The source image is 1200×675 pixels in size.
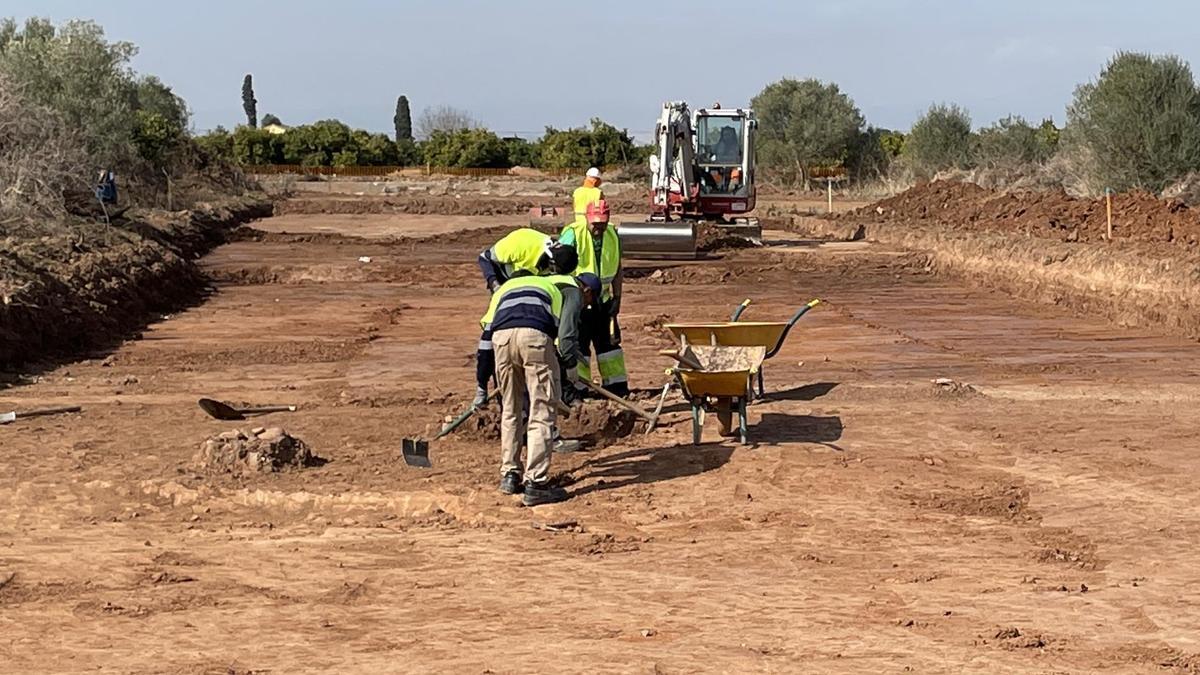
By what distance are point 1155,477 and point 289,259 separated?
22371mm

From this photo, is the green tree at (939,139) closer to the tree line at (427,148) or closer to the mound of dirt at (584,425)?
the tree line at (427,148)

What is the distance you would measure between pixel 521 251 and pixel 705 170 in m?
21.4

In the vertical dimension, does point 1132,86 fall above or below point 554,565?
above

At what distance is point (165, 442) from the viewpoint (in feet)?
35.5

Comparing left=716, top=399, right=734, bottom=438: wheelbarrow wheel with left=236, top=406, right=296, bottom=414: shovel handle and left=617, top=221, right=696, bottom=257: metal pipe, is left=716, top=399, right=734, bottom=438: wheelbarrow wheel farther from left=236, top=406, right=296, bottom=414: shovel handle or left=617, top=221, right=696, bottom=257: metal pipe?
left=617, top=221, right=696, bottom=257: metal pipe

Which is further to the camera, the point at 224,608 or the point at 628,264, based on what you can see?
the point at 628,264

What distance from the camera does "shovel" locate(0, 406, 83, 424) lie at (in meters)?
11.6

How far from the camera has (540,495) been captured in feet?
29.3

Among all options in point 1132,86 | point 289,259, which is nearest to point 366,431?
point 289,259

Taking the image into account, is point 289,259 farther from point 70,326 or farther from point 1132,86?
point 1132,86

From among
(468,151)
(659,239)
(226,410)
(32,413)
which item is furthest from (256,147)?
(226,410)

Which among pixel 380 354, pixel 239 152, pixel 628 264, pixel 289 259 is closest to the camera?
pixel 380 354

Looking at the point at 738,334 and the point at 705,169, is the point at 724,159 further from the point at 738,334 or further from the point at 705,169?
the point at 738,334

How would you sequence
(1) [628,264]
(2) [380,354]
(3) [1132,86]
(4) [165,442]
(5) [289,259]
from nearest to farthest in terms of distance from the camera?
1. (4) [165,442]
2. (2) [380,354]
3. (1) [628,264]
4. (5) [289,259]
5. (3) [1132,86]
